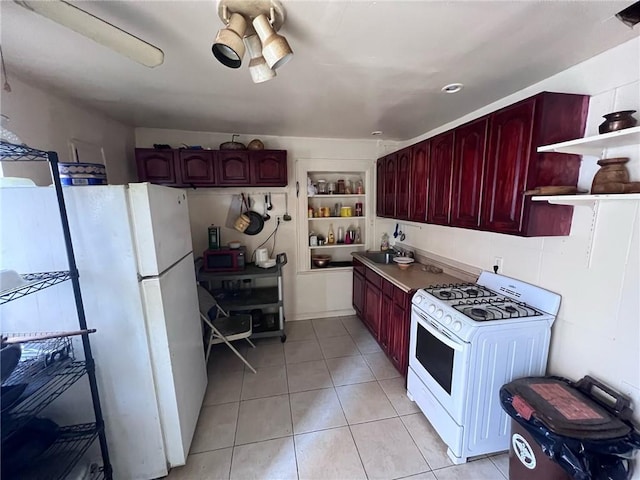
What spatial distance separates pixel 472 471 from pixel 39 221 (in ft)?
8.74

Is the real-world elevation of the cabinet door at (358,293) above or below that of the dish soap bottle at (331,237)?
below

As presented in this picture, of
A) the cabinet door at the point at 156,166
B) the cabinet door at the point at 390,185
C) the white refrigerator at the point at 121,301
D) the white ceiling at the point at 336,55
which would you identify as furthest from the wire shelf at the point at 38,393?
the cabinet door at the point at 390,185

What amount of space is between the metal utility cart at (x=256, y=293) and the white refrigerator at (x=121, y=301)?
114cm

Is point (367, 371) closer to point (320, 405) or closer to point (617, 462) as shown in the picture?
point (320, 405)

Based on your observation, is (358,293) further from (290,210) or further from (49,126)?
(49,126)

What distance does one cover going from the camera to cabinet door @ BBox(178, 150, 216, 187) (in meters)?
2.65

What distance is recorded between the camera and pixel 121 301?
1339 millimetres

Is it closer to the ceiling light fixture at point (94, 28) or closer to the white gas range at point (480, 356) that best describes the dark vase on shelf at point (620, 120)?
the white gas range at point (480, 356)

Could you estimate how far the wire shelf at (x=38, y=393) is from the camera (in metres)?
0.96

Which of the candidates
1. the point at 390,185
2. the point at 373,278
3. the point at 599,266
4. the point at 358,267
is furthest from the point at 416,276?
the point at 599,266

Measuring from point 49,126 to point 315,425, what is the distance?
268 centimetres

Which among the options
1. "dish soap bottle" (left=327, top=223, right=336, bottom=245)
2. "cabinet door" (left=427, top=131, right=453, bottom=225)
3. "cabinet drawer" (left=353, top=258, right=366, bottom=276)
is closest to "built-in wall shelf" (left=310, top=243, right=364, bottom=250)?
"dish soap bottle" (left=327, top=223, right=336, bottom=245)

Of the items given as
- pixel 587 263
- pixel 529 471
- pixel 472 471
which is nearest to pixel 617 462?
pixel 529 471

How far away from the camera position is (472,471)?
1.55 m
